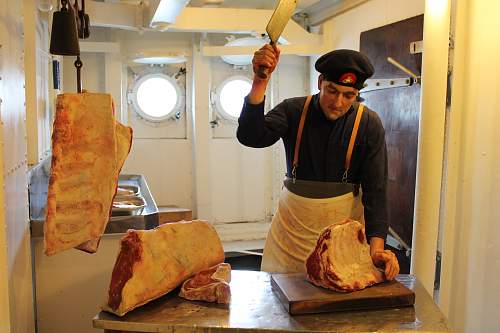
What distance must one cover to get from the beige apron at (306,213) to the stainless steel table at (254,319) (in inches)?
25.1

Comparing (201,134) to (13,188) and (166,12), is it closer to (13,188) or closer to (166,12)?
(166,12)

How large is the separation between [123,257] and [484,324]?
6.27 feet

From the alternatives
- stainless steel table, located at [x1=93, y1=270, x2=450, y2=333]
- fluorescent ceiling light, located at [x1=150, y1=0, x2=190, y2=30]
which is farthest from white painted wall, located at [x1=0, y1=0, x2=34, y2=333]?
fluorescent ceiling light, located at [x1=150, y1=0, x2=190, y2=30]

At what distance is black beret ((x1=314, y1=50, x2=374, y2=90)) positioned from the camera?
1.93m

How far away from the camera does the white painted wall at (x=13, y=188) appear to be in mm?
1353

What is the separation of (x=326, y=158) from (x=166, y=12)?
1982 millimetres

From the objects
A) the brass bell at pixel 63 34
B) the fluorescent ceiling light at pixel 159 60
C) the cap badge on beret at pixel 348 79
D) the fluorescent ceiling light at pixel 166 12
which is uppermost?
the fluorescent ceiling light at pixel 166 12

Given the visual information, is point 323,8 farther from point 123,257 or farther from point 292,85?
point 123,257

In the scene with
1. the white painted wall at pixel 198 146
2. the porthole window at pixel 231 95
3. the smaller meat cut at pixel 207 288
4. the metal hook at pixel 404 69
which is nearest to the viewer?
the smaller meat cut at pixel 207 288

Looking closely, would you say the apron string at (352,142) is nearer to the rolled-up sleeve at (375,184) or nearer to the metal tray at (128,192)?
the rolled-up sleeve at (375,184)

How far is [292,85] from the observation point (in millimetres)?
5066

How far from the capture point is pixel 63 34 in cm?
153

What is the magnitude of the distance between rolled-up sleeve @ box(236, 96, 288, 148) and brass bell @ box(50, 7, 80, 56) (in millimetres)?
664

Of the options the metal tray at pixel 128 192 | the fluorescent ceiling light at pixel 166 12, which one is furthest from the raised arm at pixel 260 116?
the fluorescent ceiling light at pixel 166 12
